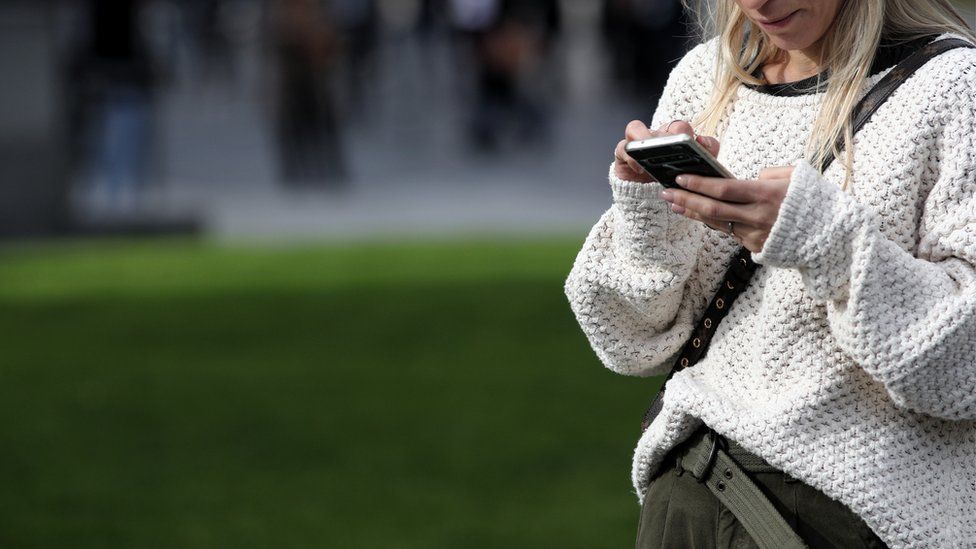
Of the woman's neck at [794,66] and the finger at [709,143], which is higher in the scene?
the woman's neck at [794,66]

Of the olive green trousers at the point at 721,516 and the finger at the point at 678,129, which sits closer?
the finger at the point at 678,129

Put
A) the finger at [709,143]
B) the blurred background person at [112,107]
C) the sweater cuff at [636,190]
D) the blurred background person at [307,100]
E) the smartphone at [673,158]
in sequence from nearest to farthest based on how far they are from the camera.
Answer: the smartphone at [673,158] → the finger at [709,143] → the sweater cuff at [636,190] → the blurred background person at [112,107] → the blurred background person at [307,100]

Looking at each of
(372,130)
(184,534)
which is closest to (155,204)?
(372,130)

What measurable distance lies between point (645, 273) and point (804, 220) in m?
0.36

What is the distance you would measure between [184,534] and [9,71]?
36.4 feet

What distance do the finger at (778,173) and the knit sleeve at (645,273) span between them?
0.67 feet

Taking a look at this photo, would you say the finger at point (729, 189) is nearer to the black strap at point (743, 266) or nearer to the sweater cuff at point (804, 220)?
the sweater cuff at point (804, 220)

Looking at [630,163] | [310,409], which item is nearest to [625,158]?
[630,163]

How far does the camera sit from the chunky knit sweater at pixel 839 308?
229cm

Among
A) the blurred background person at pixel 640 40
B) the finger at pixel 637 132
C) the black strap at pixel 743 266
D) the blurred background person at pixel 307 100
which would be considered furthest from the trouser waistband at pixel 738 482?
the blurred background person at pixel 640 40

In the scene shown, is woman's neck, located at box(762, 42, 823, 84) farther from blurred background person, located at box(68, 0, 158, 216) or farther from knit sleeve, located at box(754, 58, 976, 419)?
blurred background person, located at box(68, 0, 158, 216)

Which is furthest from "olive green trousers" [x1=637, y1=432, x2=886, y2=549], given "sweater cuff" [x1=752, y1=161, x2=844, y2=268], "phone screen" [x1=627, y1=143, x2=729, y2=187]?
"phone screen" [x1=627, y1=143, x2=729, y2=187]

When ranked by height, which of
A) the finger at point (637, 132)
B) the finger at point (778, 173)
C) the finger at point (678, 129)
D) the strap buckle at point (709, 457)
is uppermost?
the finger at point (678, 129)

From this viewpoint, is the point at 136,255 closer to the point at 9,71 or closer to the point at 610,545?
the point at 9,71
